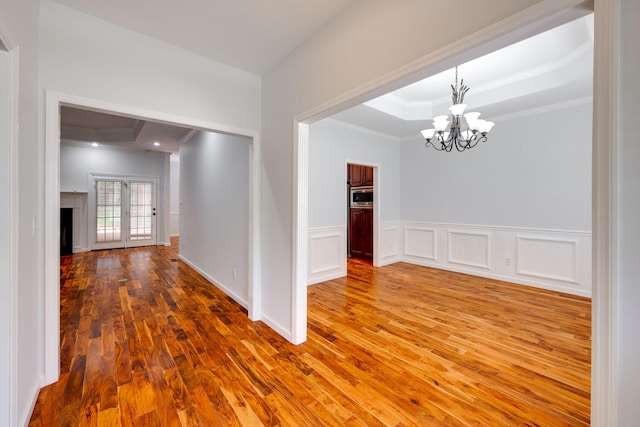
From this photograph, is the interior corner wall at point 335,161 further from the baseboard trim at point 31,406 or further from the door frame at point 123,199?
the door frame at point 123,199

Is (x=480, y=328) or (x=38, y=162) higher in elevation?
(x=38, y=162)

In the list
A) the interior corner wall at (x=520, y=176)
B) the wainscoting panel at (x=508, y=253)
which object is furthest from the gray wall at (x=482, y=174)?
the wainscoting panel at (x=508, y=253)

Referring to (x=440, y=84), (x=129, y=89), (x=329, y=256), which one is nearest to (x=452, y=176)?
(x=440, y=84)

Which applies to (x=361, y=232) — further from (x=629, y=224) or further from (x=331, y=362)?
(x=629, y=224)

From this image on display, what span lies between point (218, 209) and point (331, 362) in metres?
2.81

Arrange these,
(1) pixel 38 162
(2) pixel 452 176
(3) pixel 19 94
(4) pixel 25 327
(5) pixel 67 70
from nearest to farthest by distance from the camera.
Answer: (3) pixel 19 94
(4) pixel 25 327
(1) pixel 38 162
(5) pixel 67 70
(2) pixel 452 176

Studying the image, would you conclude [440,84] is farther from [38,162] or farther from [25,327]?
[25,327]

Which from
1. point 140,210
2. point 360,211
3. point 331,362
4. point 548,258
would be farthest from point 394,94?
point 140,210

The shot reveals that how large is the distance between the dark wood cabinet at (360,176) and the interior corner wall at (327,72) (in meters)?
3.43

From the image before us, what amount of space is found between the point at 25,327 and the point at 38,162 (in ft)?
3.36

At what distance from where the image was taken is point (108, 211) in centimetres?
720

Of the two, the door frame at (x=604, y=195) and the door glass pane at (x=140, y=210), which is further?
the door glass pane at (x=140, y=210)

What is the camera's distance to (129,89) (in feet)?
7.02

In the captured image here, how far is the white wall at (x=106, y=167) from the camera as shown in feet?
22.0
